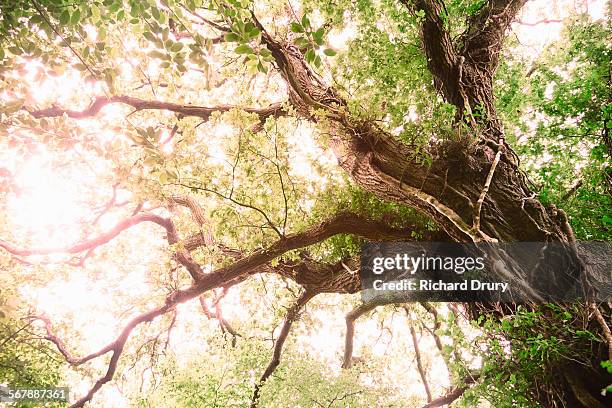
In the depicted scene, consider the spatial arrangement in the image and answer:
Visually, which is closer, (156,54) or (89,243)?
(156,54)

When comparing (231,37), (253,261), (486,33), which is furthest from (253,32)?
(486,33)

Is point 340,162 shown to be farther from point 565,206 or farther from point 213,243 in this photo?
point 565,206

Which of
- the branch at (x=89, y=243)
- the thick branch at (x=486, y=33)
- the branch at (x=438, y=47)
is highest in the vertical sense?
the thick branch at (x=486, y=33)

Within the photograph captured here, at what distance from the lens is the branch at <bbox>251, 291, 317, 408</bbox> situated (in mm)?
6923

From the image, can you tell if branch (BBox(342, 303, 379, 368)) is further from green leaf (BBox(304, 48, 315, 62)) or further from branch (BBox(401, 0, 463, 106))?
green leaf (BBox(304, 48, 315, 62))

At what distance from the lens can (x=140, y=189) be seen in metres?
4.36

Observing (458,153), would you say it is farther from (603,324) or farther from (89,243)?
(89,243)

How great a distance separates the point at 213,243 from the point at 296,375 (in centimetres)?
389

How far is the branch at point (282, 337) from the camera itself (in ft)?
22.7

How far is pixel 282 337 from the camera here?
755 cm

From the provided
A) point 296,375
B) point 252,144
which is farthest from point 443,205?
point 296,375

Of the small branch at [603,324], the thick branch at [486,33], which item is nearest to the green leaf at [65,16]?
the small branch at [603,324]

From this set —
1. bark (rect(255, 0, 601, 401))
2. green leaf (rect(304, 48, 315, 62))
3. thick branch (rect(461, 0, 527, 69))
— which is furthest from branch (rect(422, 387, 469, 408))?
green leaf (rect(304, 48, 315, 62))

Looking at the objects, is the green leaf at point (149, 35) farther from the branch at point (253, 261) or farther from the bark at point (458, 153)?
the branch at point (253, 261)
